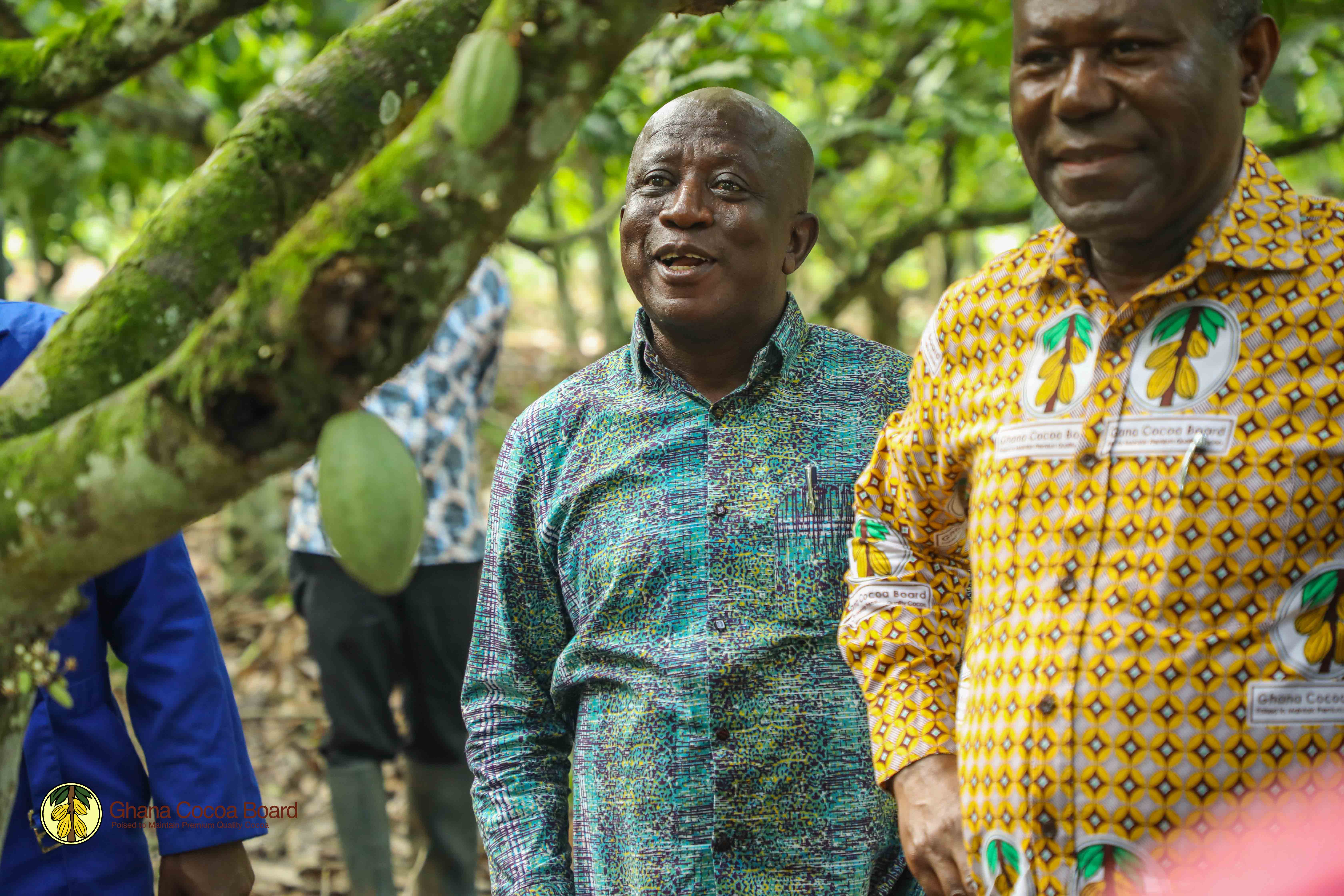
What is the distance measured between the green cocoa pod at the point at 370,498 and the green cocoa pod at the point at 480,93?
19 cm

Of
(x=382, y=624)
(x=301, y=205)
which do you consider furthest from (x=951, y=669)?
(x=382, y=624)

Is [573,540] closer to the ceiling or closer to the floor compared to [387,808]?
closer to the ceiling

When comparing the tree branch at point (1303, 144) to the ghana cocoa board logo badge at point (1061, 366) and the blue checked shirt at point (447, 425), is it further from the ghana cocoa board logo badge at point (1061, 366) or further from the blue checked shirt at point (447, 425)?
the ghana cocoa board logo badge at point (1061, 366)

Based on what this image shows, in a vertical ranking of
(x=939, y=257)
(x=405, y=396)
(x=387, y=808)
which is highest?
(x=939, y=257)

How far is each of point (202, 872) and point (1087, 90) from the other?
1.43m

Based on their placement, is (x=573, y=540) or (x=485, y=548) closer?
(x=573, y=540)

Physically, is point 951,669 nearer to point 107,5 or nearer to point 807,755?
point 807,755

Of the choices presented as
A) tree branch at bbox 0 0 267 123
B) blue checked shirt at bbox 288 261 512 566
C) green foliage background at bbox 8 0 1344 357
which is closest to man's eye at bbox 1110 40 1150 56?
green foliage background at bbox 8 0 1344 357

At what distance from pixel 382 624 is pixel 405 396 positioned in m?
0.57

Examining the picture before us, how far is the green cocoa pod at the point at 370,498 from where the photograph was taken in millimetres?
822

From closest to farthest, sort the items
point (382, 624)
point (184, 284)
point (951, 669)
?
point (184, 284)
point (951, 669)
point (382, 624)

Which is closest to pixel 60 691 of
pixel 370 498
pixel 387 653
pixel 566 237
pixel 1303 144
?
pixel 370 498

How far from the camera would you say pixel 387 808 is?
153 inches

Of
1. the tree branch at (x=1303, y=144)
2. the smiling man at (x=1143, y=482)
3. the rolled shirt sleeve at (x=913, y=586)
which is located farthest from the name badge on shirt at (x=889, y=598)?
the tree branch at (x=1303, y=144)
